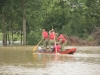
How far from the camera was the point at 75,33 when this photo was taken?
5794 centimetres

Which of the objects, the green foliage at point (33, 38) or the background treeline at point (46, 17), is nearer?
the background treeline at point (46, 17)

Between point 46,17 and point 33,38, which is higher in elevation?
point 46,17

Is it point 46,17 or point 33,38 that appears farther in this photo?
point 46,17

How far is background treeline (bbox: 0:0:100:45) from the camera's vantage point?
5048 cm

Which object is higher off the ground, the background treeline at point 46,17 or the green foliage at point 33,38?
the background treeline at point 46,17

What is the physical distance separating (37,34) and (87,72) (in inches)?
1477

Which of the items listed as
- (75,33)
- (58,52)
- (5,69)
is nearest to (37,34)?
(75,33)

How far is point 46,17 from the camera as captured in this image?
204 feet

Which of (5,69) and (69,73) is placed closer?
(69,73)

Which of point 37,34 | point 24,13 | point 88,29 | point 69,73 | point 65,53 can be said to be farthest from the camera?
point 88,29

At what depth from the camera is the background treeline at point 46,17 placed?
166ft

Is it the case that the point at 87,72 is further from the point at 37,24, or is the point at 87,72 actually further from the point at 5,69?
the point at 37,24

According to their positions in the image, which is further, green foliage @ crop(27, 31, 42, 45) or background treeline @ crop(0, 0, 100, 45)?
green foliage @ crop(27, 31, 42, 45)

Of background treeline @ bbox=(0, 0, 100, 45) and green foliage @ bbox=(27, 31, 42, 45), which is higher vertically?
background treeline @ bbox=(0, 0, 100, 45)
